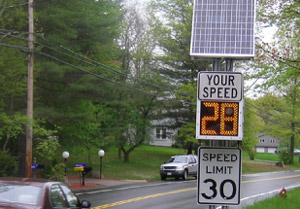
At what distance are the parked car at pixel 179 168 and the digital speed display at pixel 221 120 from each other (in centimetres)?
2639

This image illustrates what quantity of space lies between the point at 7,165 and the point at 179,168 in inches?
584

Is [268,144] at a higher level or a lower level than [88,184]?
higher

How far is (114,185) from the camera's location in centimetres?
2827

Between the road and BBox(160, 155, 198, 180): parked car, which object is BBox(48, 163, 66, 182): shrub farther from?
BBox(160, 155, 198, 180): parked car

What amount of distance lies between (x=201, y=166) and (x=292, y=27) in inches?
356

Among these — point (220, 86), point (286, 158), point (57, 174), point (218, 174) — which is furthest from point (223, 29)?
point (286, 158)

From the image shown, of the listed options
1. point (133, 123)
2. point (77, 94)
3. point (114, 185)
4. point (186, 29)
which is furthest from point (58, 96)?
point (186, 29)

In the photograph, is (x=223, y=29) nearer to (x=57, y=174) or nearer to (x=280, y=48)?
(x=280, y=48)

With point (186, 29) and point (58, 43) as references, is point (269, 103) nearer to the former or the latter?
point (186, 29)

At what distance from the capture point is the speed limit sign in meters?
8.28

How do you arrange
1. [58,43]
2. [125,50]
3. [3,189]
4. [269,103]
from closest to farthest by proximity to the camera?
1. [3,189]
2. [58,43]
3. [125,50]
4. [269,103]

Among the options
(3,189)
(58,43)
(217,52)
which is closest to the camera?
(3,189)

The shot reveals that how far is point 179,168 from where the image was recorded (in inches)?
1342

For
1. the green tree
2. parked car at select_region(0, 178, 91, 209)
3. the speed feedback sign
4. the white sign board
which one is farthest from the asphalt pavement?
the speed feedback sign
